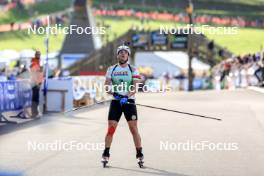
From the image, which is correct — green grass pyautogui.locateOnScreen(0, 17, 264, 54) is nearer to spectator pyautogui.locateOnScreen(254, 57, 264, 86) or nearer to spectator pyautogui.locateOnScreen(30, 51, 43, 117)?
spectator pyautogui.locateOnScreen(254, 57, 264, 86)

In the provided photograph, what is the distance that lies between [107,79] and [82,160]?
4.53 ft

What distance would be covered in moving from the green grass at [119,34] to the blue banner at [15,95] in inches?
2340

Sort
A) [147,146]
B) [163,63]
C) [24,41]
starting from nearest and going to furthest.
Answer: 1. [147,146]
2. [163,63]
3. [24,41]

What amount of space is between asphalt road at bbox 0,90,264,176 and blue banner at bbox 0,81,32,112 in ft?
3.12

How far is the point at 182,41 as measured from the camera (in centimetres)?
5388

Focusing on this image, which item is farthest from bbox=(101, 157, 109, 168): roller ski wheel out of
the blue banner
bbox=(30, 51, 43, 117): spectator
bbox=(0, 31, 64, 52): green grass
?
bbox=(0, 31, 64, 52): green grass

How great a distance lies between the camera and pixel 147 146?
41.6 ft

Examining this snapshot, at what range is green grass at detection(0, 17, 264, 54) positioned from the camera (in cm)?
8175

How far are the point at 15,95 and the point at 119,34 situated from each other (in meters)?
68.1

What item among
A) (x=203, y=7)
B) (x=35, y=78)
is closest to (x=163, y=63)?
(x=35, y=78)

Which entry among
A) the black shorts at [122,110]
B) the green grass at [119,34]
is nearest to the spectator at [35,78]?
the black shorts at [122,110]

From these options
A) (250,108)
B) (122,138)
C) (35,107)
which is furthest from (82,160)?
(250,108)

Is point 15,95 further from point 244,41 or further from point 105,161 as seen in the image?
point 244,41

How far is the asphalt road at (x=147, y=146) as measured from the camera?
9.79 m
